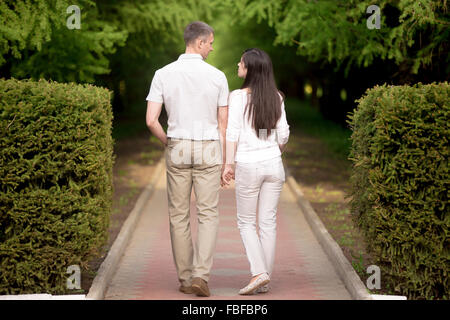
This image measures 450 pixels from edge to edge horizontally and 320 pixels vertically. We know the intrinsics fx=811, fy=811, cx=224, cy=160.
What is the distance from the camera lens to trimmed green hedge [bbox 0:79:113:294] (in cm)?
722

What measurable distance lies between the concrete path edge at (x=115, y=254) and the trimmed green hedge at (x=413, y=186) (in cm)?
261

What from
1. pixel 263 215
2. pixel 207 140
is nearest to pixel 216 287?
pixel 263 215

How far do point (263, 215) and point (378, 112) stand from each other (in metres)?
1.44

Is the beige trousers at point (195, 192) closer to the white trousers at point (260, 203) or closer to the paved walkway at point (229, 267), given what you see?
the white trousers at point (260, 203)

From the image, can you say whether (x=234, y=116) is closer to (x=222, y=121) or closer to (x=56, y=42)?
(x=222, y=121)

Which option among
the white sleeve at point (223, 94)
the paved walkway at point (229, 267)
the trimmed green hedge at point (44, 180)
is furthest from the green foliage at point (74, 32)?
the white sleeve at point (223, 94)

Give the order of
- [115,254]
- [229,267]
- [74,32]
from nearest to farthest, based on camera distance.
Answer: [229,267] < [115,254] < [74,32]

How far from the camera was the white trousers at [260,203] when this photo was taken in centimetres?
749

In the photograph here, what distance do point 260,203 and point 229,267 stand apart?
1600mm

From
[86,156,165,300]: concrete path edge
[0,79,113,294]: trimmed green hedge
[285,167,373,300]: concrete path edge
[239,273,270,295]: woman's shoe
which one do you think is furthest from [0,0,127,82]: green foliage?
[239,273,270,295]: woman's shoe

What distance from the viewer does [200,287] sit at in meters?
7.33

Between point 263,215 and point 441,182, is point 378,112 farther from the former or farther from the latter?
point 263,215

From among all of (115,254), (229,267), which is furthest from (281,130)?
(115,254)

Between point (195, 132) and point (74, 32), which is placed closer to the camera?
point (195, 132)
